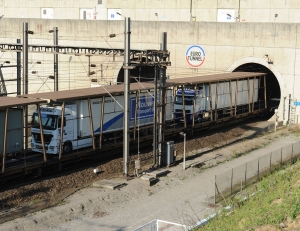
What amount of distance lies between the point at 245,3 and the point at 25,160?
33638 millimetres

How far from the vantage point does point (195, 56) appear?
4422cm

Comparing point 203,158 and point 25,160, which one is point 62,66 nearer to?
point 203,158

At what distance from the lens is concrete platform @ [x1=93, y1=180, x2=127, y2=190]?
24.4 meters

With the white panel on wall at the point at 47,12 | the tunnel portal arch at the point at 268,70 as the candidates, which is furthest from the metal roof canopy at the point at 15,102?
the white panel on wall at the point at 47,12

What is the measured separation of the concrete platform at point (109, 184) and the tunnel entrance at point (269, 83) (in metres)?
22.5

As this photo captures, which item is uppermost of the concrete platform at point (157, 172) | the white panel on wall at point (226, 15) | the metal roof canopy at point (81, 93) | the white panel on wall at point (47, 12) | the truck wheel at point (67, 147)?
the white panel on wall at point (47, 12)

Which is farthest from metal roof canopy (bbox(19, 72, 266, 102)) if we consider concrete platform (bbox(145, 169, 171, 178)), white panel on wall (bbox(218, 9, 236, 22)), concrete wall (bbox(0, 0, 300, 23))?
white panel on wall (bbox(218, 9, 236, 22))

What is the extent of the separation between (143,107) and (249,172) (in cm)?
872

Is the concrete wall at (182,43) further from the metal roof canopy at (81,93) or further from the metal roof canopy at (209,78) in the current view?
the metal roof canopy at (81,93)

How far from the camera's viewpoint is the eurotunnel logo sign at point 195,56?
44.0 m

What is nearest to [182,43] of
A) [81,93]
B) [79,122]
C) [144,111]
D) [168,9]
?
[168,9]

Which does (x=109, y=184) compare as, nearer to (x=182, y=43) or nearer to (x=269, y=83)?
(x=182, y=43)

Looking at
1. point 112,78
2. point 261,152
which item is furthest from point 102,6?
point 261,152

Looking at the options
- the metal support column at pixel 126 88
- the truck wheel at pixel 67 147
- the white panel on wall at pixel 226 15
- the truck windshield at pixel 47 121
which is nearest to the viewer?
the metal support column at pixel 126 88
